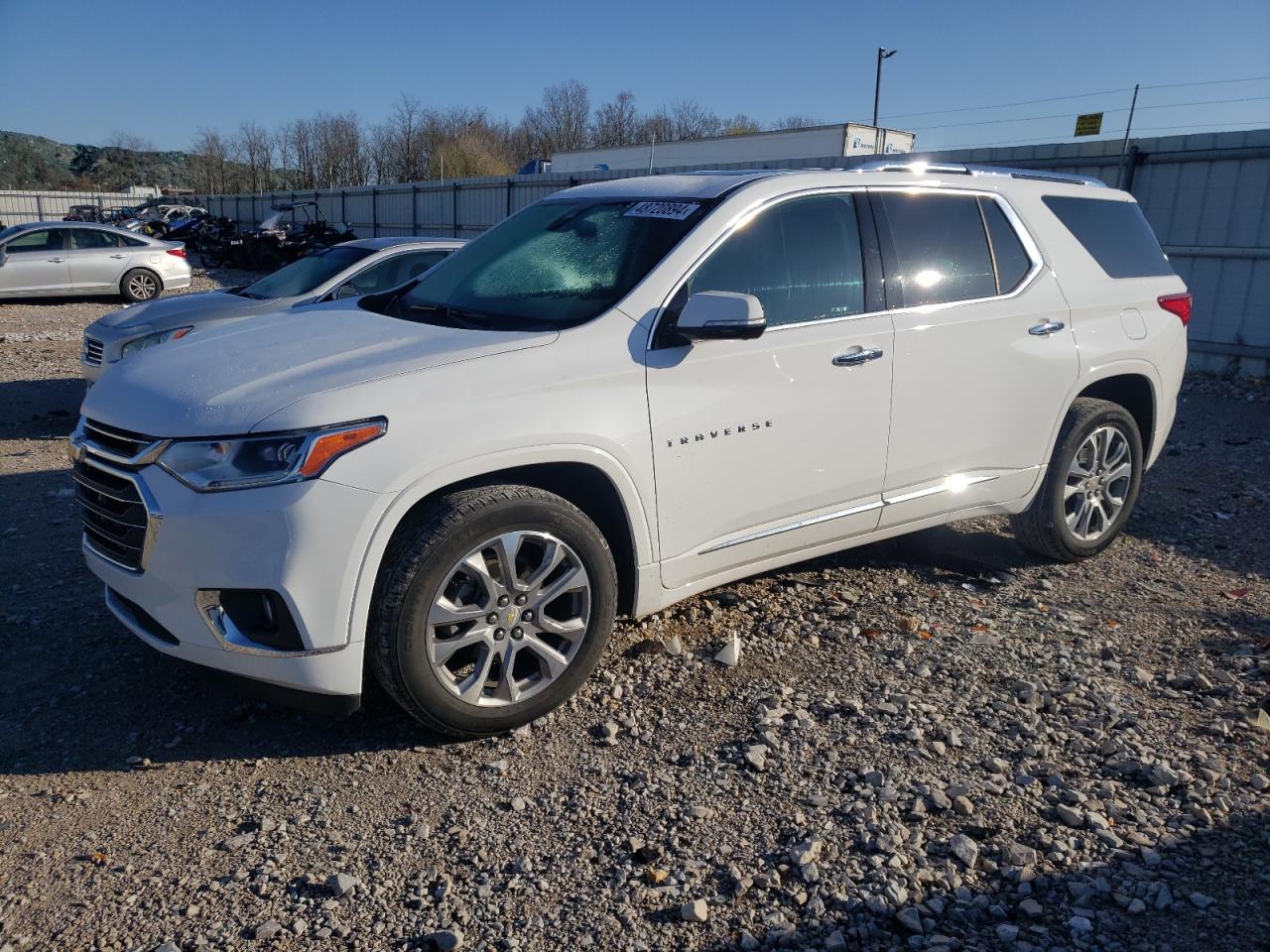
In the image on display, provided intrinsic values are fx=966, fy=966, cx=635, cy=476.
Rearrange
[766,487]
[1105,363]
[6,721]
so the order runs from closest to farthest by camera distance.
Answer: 1. [6,721]
2. [766,487]
3. [1105,363]

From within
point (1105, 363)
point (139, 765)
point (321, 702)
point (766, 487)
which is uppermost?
point (1105, 363)

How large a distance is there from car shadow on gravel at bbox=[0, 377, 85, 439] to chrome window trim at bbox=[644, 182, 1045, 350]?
6356 mm

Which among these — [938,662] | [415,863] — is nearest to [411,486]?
[415,863]

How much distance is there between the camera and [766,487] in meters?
3.83

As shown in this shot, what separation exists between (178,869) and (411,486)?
126 cm

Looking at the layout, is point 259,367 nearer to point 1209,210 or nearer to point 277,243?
point 1209,210

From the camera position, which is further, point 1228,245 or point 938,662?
point 1228,245

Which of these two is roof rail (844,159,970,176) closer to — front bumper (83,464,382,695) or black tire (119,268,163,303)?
front bumper (83,464,382,695)

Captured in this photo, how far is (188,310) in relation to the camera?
26.3ft

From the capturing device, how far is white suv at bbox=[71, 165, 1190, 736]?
2.97m

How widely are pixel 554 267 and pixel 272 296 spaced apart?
5042 mm

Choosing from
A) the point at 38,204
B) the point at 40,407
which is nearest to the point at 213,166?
the point at 38,204

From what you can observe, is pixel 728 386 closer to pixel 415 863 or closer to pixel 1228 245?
pixel 415 863

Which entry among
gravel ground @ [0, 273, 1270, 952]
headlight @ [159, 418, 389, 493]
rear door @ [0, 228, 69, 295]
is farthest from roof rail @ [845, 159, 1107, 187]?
rear door @ [0, 228, 69, 295]
